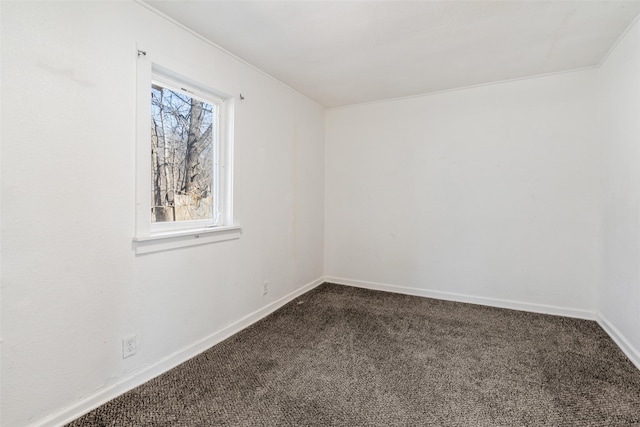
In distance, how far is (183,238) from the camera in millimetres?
2137

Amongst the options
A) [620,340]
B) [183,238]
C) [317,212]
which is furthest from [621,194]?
[183,238]

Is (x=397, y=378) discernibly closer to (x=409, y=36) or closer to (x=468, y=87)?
(x=409, y=36)

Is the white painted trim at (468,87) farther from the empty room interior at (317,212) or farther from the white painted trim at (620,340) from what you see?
the white painted trim at (620,340)

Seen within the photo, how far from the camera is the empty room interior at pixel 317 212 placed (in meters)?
1.52

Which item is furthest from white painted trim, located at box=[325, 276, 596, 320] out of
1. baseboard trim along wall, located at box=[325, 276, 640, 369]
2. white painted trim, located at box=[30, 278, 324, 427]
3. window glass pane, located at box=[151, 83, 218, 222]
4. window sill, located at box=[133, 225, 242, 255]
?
window glass pane, located at box=[151, 83, 218, 222]

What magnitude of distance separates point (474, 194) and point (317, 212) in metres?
1.84

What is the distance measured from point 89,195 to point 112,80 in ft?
2.17

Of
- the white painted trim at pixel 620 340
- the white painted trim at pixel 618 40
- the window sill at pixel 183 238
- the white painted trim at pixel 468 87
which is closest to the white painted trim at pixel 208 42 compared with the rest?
the white painted trim at pixel 468 87

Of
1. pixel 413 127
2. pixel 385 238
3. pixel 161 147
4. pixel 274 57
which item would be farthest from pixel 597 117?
pixel 161 147

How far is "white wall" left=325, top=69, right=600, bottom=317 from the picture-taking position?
9.46ft

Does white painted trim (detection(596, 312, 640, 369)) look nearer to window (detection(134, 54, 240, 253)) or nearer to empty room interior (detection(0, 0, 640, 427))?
empty room interior (detection(0, 0, 640, 427))

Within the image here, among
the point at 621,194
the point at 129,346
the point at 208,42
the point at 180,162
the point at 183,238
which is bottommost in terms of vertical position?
the point at 129,346

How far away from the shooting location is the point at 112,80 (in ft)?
5.59

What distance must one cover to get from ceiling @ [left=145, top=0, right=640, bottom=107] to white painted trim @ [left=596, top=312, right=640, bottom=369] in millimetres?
2256
